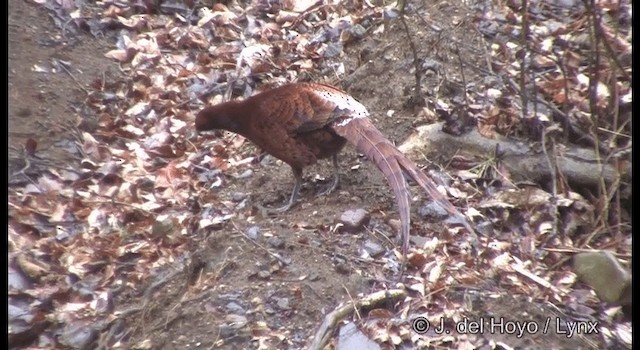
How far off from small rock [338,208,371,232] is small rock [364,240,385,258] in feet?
0.51

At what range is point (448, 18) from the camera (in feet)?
21.2

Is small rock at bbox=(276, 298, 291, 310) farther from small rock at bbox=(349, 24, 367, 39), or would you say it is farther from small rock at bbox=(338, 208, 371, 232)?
small rock at bbox=(349, 24, 367, 39)

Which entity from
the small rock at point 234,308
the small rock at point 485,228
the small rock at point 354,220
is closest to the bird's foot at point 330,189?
the small rock at point 354,220

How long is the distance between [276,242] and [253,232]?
214mm

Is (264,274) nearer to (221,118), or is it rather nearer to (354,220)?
(354,220)

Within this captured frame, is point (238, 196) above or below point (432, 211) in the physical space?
below

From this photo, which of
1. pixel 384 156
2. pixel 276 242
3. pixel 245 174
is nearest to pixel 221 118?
pixel 245 174

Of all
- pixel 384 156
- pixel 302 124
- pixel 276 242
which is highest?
pixel 384 156

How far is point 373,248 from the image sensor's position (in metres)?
4.54

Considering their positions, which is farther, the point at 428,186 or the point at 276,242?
the point at 276,242

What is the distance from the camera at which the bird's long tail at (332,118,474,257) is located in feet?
13.6

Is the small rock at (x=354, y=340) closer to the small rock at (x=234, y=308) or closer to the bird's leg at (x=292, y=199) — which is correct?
the small rock at (x=234, y=308)

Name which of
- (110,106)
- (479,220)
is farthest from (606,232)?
(110,106)

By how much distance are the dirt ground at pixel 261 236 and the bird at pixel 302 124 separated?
Answer: 28cm
